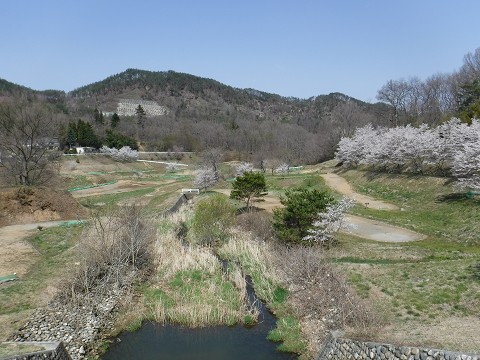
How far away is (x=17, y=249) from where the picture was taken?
2316cm

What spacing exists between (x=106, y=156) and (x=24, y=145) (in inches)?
1631

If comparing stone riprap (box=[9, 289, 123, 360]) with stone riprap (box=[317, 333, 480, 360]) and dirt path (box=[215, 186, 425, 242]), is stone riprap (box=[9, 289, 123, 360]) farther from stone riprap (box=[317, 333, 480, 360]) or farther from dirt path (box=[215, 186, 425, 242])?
dirt path (box=[215, 186, 425, 242])

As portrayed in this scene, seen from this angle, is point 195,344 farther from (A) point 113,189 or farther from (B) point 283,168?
(B) point 283,168

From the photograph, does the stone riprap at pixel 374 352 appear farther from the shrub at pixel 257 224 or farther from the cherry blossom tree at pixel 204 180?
the cherry blossom tree at pixel 204 180

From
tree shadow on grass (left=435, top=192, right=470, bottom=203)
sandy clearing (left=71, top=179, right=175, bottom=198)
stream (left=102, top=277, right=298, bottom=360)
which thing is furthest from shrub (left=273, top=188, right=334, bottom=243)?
sandy clearing (left=71, top=179, right=175, bottom=198)

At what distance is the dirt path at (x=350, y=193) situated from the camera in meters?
35.2

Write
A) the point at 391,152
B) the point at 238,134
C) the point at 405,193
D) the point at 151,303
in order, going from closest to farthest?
the point at 151,303
the point at 405,193
the point at 391,152
the point at 238,134

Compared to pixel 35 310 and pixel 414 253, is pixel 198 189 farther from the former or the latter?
pixel 35 310

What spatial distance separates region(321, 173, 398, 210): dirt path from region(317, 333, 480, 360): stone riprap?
23.7 meters

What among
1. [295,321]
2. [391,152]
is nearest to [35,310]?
[295,321]

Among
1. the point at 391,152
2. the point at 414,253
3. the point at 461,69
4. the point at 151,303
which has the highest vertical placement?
the point at 461,69

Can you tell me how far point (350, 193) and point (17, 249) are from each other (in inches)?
1182

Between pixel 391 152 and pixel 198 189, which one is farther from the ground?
pixel 391 152

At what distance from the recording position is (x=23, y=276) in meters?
19.1
